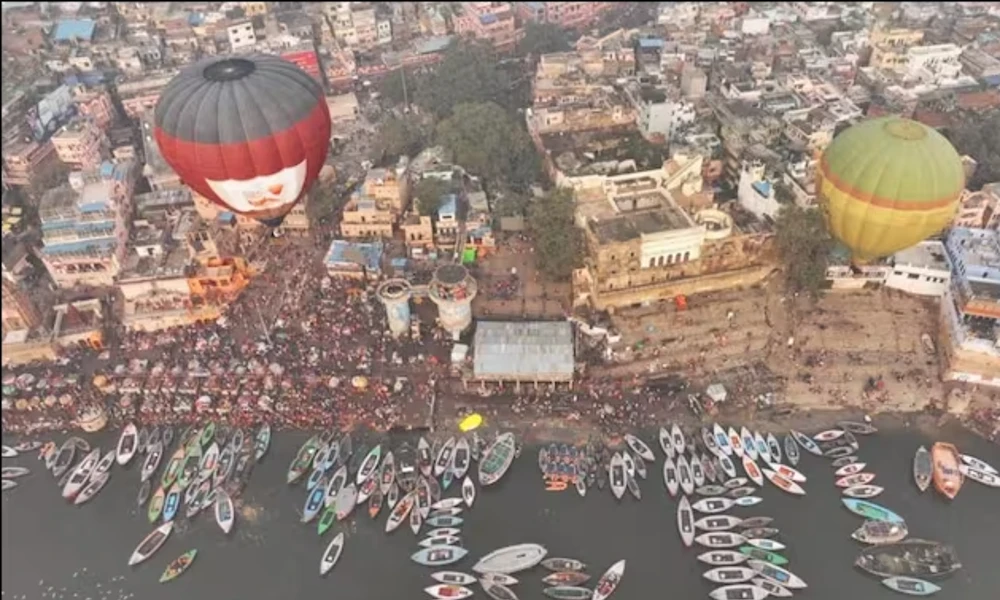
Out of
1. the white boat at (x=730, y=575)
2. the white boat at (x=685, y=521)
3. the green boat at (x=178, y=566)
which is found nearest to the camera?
the white boat at (x=730, y=575)

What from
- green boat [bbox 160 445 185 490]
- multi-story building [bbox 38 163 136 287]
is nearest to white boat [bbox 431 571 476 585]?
green boat [bbox 160 445 185 490]

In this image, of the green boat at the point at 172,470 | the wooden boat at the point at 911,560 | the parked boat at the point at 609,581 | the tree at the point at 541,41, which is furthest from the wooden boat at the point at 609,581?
the tree at the point at 541,41

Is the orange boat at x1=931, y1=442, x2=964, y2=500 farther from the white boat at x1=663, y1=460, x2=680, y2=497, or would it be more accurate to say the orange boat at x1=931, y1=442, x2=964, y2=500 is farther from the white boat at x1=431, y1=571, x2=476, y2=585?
the white boat at x1=431, y1=571, x2=476, y2=585

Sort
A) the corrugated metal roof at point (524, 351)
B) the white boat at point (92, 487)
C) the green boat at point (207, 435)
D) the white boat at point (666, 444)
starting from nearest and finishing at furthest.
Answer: the white boat at point (92, 487), the white boat at point (666, 444), the green boat at point (207, 435), the corrugated metal roof at point (524, 351)

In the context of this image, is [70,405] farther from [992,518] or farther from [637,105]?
[992,518]

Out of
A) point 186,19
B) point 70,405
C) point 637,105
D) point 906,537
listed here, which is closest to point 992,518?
point 906,537

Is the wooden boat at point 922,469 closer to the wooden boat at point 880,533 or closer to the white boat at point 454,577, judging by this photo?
the wooden boat at point 880,533

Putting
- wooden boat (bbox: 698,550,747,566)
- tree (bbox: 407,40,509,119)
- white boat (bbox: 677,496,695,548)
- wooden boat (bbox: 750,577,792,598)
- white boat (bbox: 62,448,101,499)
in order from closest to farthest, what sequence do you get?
wooden boat (bbox: 750,577,792,598), wooden boat (bbox: 698,550,747,566), white boat (bbox: 677,496,695,548), white boat (bbox: 62,448,101,499), tree (bbox: 407,40,509,119)
